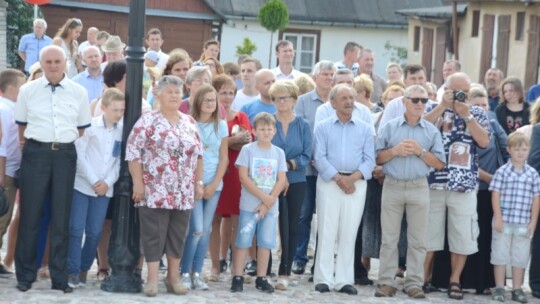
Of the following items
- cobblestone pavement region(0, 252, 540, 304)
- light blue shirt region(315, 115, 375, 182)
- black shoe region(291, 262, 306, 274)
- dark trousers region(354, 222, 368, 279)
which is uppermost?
light blue shirt region(315, 115, 375, 182)

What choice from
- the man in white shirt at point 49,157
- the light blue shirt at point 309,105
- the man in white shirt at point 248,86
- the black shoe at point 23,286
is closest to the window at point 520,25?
the man in white shirt at point 248,86

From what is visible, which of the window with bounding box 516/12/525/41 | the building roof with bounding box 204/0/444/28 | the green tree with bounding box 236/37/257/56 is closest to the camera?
the window with bounding box 516/12/525/41

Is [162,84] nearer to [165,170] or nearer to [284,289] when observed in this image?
[165,170]

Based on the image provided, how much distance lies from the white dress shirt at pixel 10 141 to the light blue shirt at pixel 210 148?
1640mm

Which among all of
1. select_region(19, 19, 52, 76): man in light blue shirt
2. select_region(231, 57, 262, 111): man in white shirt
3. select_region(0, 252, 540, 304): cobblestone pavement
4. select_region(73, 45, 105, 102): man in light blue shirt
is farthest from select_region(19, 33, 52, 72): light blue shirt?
select_region(0, 252, 540, 304): cobblestone pavement

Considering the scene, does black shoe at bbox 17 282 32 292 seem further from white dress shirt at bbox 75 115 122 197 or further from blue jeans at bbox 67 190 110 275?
white dress shirt at bbox 75 115 122 197

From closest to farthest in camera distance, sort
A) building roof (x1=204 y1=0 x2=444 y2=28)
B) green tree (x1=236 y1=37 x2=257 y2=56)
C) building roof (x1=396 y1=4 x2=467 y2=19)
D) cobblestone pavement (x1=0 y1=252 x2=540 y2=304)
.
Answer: cobblestone pavement (x1=0 y1=252 x2=540 y2=304), building roof (x1=396 y1=4 x2=467 y2=19), green tree (x1=236 y1=37 x2=257 y2=56), building roof (x1=204 y1=0 x2=444 y2=28)

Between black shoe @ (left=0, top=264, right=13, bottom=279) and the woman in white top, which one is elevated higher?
the woman in white top

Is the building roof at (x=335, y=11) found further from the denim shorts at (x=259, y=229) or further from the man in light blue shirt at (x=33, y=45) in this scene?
the denim shorts at (x=259, y=229)

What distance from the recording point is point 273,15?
1706 inches

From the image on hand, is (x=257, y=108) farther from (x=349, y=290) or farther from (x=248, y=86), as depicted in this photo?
(x=349, y=290)

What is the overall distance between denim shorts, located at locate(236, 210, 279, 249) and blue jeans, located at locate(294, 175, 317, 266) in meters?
1.26

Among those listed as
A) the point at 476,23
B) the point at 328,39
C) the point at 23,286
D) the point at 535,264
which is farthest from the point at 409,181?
the point at 328,39

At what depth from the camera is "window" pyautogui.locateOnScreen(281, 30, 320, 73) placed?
48.5 m
